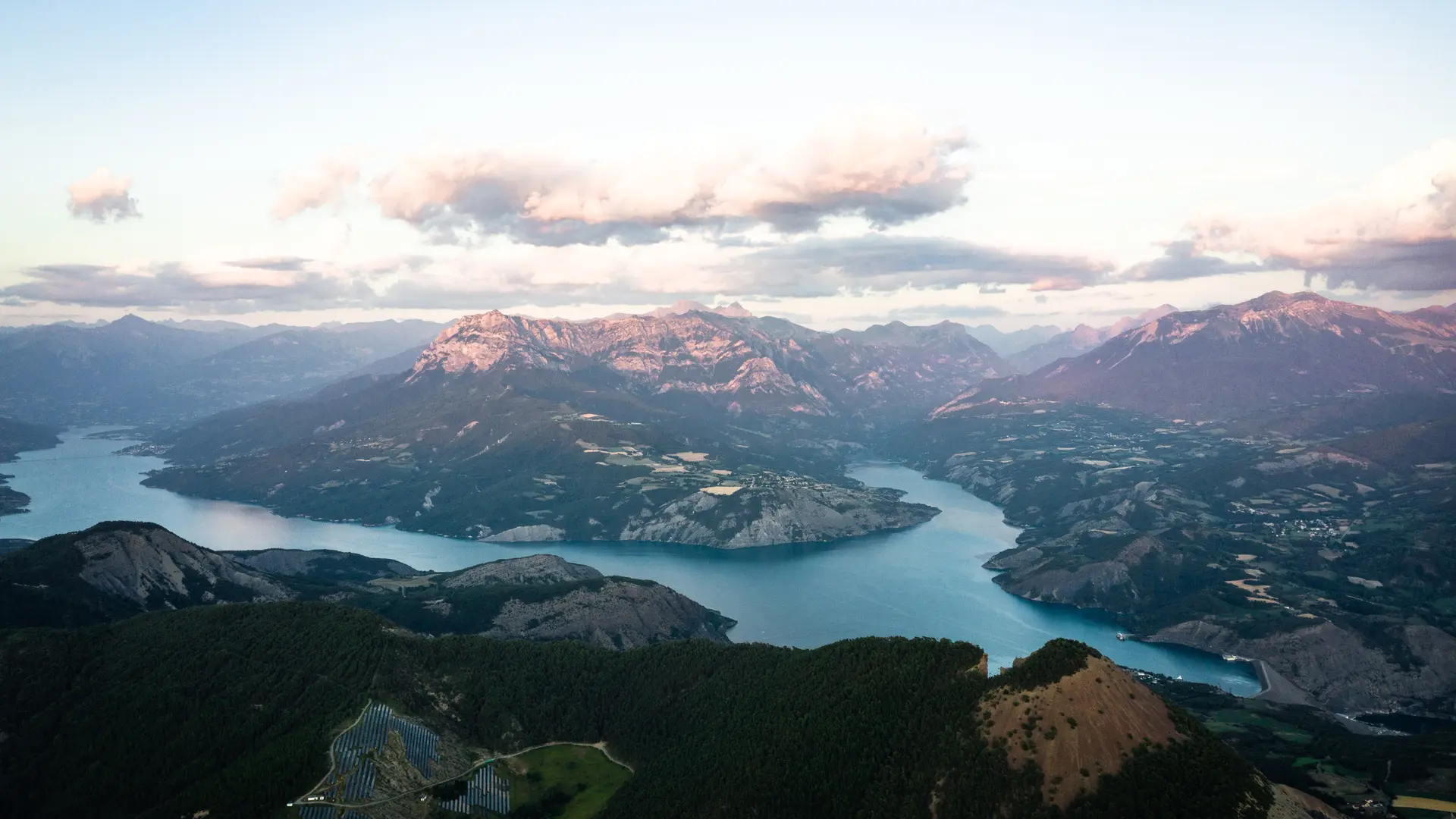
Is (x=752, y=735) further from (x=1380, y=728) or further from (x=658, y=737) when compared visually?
(x=1380, y=728)

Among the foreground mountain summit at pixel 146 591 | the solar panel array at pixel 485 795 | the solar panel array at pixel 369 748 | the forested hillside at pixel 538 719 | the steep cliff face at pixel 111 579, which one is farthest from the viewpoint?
the foreground mountain summit at pixel 146 591

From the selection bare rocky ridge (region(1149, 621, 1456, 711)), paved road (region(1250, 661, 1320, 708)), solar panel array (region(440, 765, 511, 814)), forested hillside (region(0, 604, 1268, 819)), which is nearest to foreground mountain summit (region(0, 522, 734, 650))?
forested hillside (region(0, 604, 1268, 819))

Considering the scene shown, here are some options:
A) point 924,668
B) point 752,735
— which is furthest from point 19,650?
point 924,668

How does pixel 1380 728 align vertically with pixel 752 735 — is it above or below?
below

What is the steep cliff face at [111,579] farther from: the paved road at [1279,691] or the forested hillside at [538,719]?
the paved road at [1279,691]

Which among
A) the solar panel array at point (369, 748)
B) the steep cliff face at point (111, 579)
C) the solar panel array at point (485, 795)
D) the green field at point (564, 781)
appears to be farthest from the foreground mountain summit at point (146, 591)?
the solar panel array at point (485, 795)

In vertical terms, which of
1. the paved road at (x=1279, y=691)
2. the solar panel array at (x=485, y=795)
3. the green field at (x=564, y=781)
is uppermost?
the solar panel array at (x=485, y=795)

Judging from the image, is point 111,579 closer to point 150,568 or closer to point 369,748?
point 150,568
